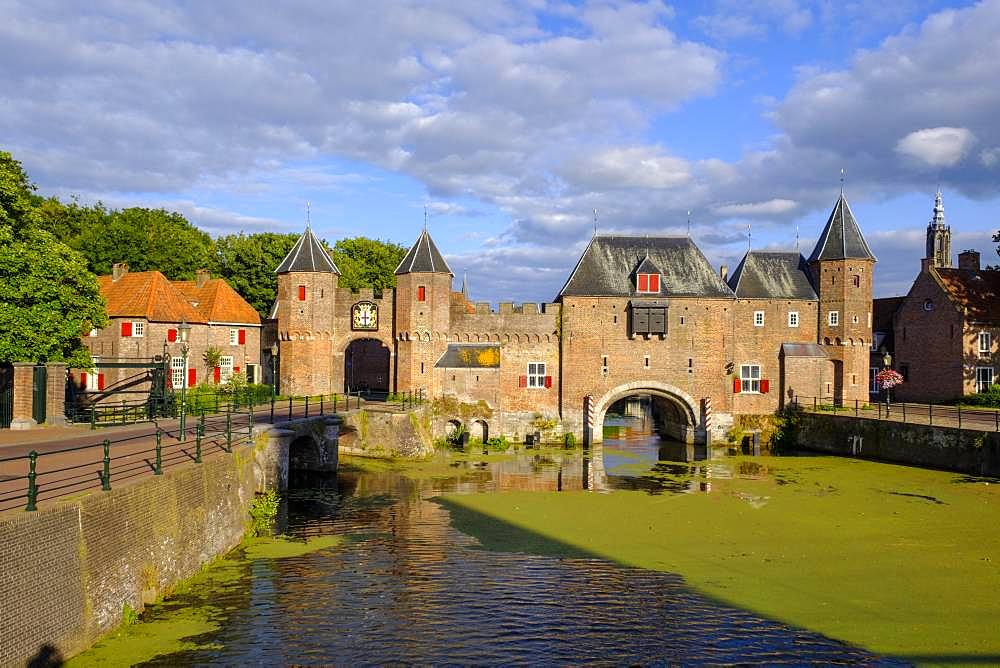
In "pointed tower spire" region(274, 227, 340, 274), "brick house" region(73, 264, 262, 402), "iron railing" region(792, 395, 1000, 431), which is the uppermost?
"pointed tower spire" region(274, 227, 340, 274)

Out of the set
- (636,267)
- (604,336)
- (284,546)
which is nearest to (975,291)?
(636,267)

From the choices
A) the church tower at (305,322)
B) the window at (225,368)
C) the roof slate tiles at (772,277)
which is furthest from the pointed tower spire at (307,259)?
the roof slate tiles at (772,277)

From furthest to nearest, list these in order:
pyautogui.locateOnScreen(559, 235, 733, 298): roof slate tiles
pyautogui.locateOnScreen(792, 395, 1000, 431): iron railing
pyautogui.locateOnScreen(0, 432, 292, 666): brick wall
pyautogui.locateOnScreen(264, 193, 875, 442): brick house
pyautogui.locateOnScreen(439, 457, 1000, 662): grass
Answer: pyautogui.locateOnScreen(559, 235, 733, 298): roof slate tiles, pyautogui.locateOnScreen(264, 193, 875, 442): brick house, pyautogui.locateOnScreen(792, 395, 1000, 431): iron railing, pyautogui.locateOnScreen(439, 457, 1000, 662): grass, pyautogui.locateOnScreen(0, 432, 292, 666): brick wall

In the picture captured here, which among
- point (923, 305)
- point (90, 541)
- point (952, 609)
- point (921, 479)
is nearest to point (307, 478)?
point (90, 541)

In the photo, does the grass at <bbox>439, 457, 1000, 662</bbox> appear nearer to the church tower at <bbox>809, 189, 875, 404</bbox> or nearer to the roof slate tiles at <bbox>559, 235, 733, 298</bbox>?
the church tower at <bbox>809, 189, 875, 404</bbox>

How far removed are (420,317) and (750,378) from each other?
18319 millimetres

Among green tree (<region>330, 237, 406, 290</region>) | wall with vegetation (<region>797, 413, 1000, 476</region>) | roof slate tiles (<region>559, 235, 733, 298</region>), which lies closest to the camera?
wall with vegetation (<region>797, 413, 1000, 476</region>)

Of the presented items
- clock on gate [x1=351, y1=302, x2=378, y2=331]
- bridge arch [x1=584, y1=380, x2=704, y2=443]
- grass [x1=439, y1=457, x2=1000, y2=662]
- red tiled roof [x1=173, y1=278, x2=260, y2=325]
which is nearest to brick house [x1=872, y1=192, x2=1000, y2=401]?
bridge arch [x1=584, y1=380, x2=704, y2=443]

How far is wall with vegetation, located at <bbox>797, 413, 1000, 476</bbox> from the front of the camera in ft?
88.2

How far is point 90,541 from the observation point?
10.7m

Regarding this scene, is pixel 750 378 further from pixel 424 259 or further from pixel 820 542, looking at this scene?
pixel 820 542

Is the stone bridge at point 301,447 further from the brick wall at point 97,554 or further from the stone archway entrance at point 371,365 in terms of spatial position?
the stone archway entrance at point 371,365

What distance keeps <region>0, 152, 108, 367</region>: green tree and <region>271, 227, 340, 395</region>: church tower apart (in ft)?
43.1

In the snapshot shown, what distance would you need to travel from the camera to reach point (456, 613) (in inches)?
520
